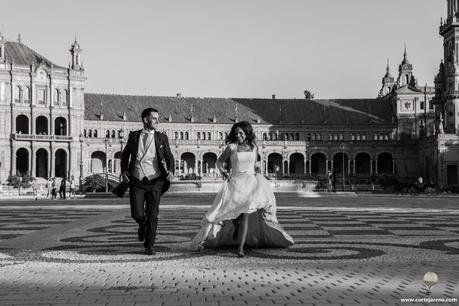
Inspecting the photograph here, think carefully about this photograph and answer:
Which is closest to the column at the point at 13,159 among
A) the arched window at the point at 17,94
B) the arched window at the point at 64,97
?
the arched window at the point at 17,94

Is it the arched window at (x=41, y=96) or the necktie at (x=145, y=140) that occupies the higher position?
the arched window at (x=41, y=96)

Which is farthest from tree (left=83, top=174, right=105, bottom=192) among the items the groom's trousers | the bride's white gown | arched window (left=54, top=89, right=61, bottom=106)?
the groom's trousers

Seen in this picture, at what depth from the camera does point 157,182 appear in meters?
11.9

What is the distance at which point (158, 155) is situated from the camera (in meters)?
11.8

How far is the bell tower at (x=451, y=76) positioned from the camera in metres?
103

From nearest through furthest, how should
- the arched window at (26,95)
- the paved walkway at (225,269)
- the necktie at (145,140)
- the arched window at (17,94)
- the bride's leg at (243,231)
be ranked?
the paved walkway at (225,269)
the bride's leg at (243,231)
the necktie at (145,140)
the arched window at (17,94)
the arched window at (26,95)

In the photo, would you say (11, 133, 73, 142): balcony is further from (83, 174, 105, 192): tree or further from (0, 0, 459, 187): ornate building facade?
(83, 174, 105, 192): tree

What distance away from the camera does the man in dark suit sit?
11.7 metres

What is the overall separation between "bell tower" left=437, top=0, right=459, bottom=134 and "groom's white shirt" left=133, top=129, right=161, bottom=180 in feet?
313

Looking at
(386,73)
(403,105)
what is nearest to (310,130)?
(403,105)

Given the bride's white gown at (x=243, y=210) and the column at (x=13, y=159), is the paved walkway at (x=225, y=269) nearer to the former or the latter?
the bride's white gown at (x=243, y=210)

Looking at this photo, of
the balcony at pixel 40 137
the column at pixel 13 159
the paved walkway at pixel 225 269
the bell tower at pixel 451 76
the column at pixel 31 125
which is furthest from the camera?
the bell tower at pixel 451 76

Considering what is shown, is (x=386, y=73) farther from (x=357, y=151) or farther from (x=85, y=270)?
(x=85, y=270)

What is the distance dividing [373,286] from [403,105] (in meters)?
114
